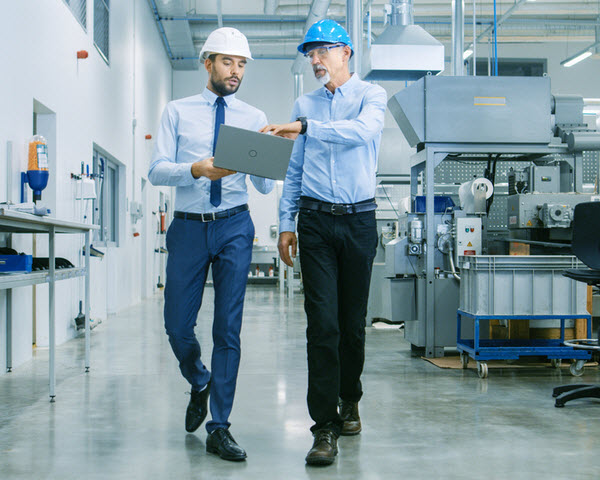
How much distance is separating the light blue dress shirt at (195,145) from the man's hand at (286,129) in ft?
1.01

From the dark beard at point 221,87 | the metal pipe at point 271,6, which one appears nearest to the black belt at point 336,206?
the dark beard at point 221,87

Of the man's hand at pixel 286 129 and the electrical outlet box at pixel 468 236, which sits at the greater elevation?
the man's hand at pixel 286 129

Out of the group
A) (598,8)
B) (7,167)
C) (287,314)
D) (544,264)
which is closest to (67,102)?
(7,167)

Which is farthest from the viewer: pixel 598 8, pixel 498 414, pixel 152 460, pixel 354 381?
pixel 598 8

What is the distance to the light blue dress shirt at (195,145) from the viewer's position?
7.93 ft

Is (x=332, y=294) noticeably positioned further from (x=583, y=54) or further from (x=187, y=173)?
(x=583, y=54)

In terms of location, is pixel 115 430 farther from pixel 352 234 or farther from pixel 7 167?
pixel 7 167

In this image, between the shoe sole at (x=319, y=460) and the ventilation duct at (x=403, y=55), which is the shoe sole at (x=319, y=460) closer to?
the shoe sole at (x=319, y=460)

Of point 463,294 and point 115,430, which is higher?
point 463,294

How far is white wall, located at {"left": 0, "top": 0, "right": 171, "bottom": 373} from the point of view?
14.0 feet

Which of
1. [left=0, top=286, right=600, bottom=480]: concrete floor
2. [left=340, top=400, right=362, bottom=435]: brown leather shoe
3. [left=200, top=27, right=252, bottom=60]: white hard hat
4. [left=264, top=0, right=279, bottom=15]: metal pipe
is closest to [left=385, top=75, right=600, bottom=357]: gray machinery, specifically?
[left=0, top=286, right=600, bottom=480]: concrete floor

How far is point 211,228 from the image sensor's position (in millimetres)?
2395

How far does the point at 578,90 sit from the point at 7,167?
42.9 ft

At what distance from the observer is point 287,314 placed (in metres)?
7.71
